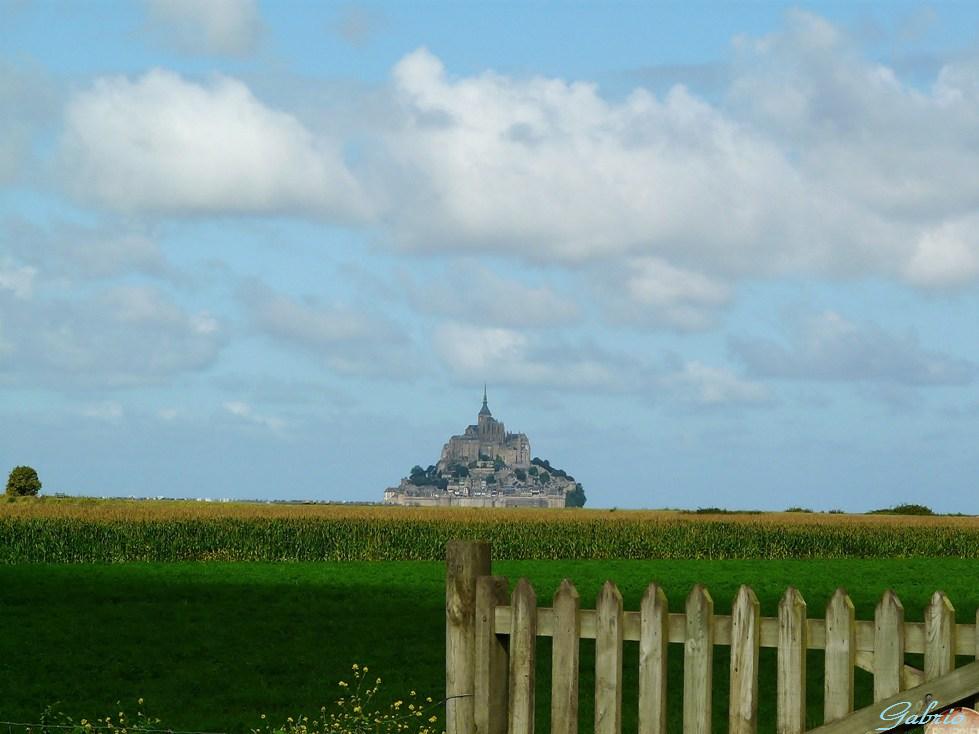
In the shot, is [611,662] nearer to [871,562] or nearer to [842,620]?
[842,620]

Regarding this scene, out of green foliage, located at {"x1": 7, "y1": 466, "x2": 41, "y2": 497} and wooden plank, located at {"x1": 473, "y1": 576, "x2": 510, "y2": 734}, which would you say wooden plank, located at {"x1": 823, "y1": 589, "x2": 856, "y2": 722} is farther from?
green foliage, located at {"x1": 7, "y1": 466, "x2": 41, "y2": 497}

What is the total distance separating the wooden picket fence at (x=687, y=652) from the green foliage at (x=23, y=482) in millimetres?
81652

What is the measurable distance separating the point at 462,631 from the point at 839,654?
7.51 feet

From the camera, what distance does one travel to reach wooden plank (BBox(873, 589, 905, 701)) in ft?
20.2

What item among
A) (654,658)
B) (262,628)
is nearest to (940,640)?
(654,658)

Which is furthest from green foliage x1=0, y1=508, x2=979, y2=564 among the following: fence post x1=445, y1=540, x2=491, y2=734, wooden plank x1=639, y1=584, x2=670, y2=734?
wooden plank x1=639, y1=584, x2=670, y2=734

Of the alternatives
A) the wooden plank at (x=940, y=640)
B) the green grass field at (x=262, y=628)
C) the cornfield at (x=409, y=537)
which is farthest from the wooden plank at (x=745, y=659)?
the cornfield at (x=409, y=537)

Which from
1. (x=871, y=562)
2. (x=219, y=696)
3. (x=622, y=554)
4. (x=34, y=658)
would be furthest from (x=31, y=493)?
(x=219, y=696)

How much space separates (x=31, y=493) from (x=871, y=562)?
6043cm

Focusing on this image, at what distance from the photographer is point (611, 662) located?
6.65 meters

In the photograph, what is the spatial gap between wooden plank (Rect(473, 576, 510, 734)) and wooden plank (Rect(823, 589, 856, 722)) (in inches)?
76.5

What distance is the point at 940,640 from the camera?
6.12m

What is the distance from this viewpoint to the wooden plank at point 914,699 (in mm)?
6078

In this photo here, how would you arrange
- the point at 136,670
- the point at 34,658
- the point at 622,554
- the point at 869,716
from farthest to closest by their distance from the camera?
1. the point at 622,554
2. the point at 34,658
3. the point at 136,670
4. the point at 869,716
